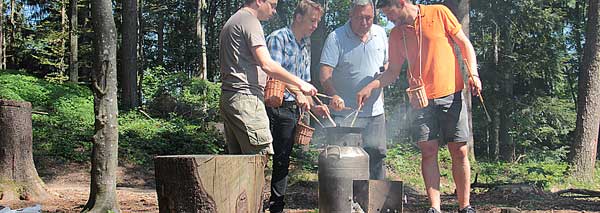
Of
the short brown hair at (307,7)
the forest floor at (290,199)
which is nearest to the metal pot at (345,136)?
the short brown hair at (307,7)

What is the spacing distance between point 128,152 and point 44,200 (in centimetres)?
556

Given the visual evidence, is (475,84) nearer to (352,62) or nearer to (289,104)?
(352,62)

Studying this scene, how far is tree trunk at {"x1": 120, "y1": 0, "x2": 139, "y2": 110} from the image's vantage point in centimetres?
1839

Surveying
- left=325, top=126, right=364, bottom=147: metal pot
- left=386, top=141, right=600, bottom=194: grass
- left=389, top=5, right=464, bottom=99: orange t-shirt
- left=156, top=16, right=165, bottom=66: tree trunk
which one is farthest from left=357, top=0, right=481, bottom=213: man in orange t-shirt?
left=156, top=16, right=165, bottom=66: tree trunk

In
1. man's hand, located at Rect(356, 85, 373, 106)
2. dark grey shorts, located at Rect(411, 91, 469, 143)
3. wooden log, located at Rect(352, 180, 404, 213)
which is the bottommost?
wooden log, located at Rect(352, 180, 404, 213)

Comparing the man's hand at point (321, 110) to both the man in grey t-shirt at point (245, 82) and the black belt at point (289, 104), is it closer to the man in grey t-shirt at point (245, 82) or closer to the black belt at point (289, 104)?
the black belt at point (289, 104)

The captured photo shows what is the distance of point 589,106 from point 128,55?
12.7 meters

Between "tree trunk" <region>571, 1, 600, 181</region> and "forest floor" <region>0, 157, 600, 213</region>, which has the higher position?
"tree trunk" <region>571, 1, 600, 181</region>

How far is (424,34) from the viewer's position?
4.38 meters

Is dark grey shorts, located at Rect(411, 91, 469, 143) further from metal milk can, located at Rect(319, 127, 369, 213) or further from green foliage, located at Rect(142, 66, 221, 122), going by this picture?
green foliage, located at Rect(142, 66, 221, 122)

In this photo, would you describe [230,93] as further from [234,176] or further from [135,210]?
[135,210]

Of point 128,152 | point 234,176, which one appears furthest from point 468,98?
point 234,176

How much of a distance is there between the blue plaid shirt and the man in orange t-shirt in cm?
78

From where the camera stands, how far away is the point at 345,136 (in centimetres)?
424
